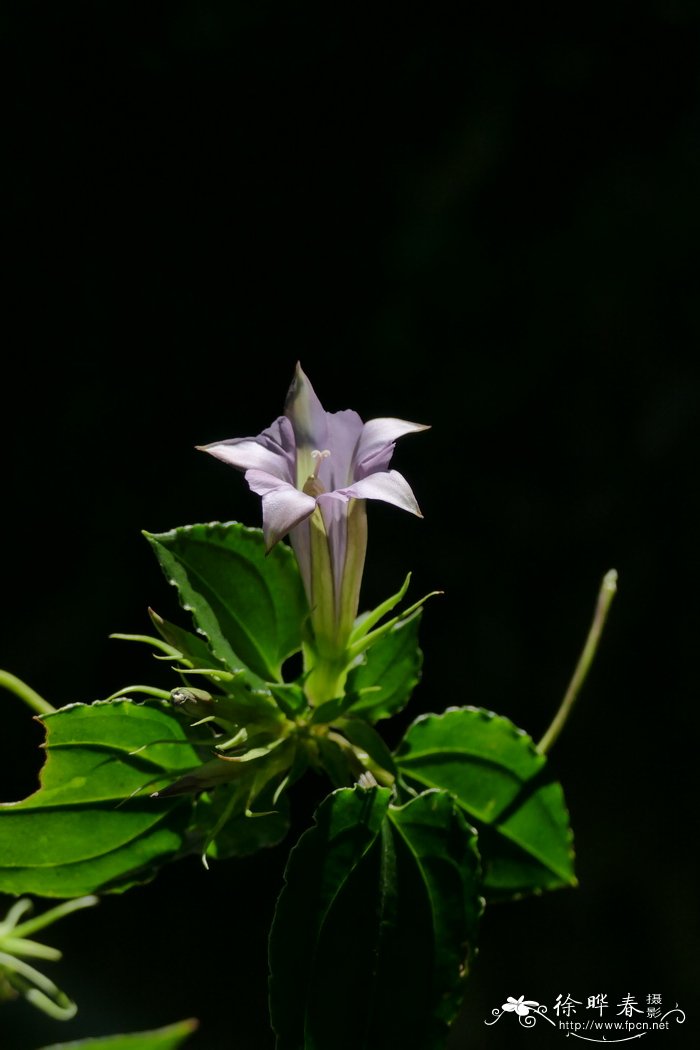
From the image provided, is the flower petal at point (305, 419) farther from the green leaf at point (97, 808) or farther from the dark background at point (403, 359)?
the dark background at point (403, 359)

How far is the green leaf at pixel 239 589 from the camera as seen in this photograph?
759 millimetres

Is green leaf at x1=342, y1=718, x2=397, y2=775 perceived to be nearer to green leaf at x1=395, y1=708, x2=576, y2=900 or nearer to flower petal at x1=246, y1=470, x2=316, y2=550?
green leaf at x1=395, y1=708, x2=576, y2=900

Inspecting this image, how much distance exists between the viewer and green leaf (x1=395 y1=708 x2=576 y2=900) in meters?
0.74

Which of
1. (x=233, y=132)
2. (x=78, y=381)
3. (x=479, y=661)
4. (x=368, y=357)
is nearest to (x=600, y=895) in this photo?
(x=479, y=661)

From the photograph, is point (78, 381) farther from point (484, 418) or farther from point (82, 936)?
point (82, 936)

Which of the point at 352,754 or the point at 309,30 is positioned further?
the point at 309,30

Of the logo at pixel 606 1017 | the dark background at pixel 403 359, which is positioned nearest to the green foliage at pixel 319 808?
the logo at pixel 606 1017

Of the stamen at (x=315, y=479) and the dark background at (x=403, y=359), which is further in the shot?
the dark background at (x=403, y=359)

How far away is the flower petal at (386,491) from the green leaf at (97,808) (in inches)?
6.9

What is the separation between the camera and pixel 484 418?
1.76 meters

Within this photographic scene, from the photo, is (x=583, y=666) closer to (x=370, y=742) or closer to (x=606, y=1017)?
(x=370, y=742)

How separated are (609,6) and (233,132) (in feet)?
1.91

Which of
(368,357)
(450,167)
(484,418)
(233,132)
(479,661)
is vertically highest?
(233,132)


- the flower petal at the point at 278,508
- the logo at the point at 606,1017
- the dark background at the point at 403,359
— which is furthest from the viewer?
the dark background at the point at 403,359
